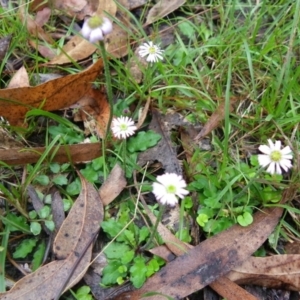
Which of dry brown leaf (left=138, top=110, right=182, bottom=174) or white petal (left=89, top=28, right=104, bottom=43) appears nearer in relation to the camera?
white petal (left=89, top=28, right=104, bottom=43)

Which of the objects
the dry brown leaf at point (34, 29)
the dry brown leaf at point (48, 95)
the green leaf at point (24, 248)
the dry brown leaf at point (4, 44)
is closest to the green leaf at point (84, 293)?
the green leaf at point (24, 248)

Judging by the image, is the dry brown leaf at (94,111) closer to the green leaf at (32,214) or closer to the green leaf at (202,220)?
the green leaf at (32,214)

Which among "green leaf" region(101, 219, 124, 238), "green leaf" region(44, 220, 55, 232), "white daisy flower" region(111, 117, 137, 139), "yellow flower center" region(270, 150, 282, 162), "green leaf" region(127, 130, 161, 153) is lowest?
"green leaf" region(101, 219, 124, 238)

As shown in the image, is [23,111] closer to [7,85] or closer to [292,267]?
[7,85]

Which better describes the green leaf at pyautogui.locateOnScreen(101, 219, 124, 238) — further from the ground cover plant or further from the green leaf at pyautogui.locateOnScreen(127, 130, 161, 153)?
the green leaf at pyautogui.locateOnScreen(127, 130, 161, 153)

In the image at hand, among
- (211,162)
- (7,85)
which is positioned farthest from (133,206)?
(7,85)


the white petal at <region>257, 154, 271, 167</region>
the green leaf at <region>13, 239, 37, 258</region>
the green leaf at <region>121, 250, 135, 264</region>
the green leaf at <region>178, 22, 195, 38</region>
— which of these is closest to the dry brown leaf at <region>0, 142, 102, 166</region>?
the green leaf at <region>13, 239, 37, 258</region>
